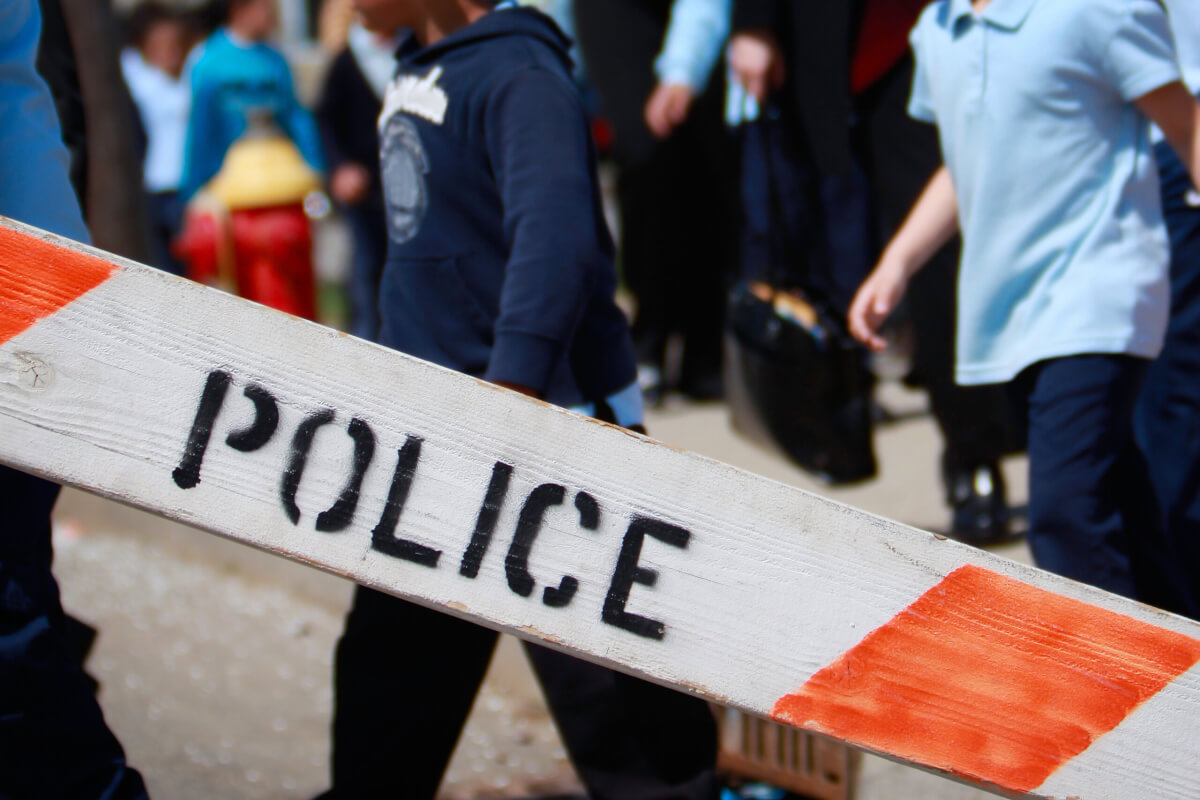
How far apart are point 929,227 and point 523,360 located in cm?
96

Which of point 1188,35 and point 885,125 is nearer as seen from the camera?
point 1188,35

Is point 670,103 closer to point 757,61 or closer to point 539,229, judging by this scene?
point 757,61

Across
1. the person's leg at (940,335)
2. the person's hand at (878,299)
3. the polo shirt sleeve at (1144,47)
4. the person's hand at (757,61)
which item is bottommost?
the person's leg at (940,335)

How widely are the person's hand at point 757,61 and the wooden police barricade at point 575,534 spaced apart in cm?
237

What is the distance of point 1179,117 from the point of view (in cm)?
217

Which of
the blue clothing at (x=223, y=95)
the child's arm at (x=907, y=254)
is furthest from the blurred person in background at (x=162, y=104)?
the child's arm at (x=907, y=254)

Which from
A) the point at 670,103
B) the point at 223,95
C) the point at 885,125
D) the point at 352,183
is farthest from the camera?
the point at 223,95

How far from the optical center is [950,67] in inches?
94.3

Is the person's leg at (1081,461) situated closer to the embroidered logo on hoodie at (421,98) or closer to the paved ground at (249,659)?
the paved ground at (249,659)

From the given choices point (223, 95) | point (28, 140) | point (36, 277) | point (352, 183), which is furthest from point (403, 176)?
point (223, 95)

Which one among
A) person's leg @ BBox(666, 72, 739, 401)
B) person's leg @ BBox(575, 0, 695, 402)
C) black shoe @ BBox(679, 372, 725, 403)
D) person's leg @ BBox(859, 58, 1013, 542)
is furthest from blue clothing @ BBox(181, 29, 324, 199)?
person's leg @ BBox(859, 58, 1013, 542)

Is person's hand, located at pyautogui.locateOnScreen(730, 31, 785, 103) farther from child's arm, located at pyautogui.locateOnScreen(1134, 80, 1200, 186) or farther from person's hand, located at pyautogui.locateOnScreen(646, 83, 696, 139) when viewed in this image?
child's arm, located at pyautogui.locateOnScreen(1134, 80, 1200, 186)

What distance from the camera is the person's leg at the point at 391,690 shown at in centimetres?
211

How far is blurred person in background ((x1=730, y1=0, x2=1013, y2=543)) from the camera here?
137 inches
